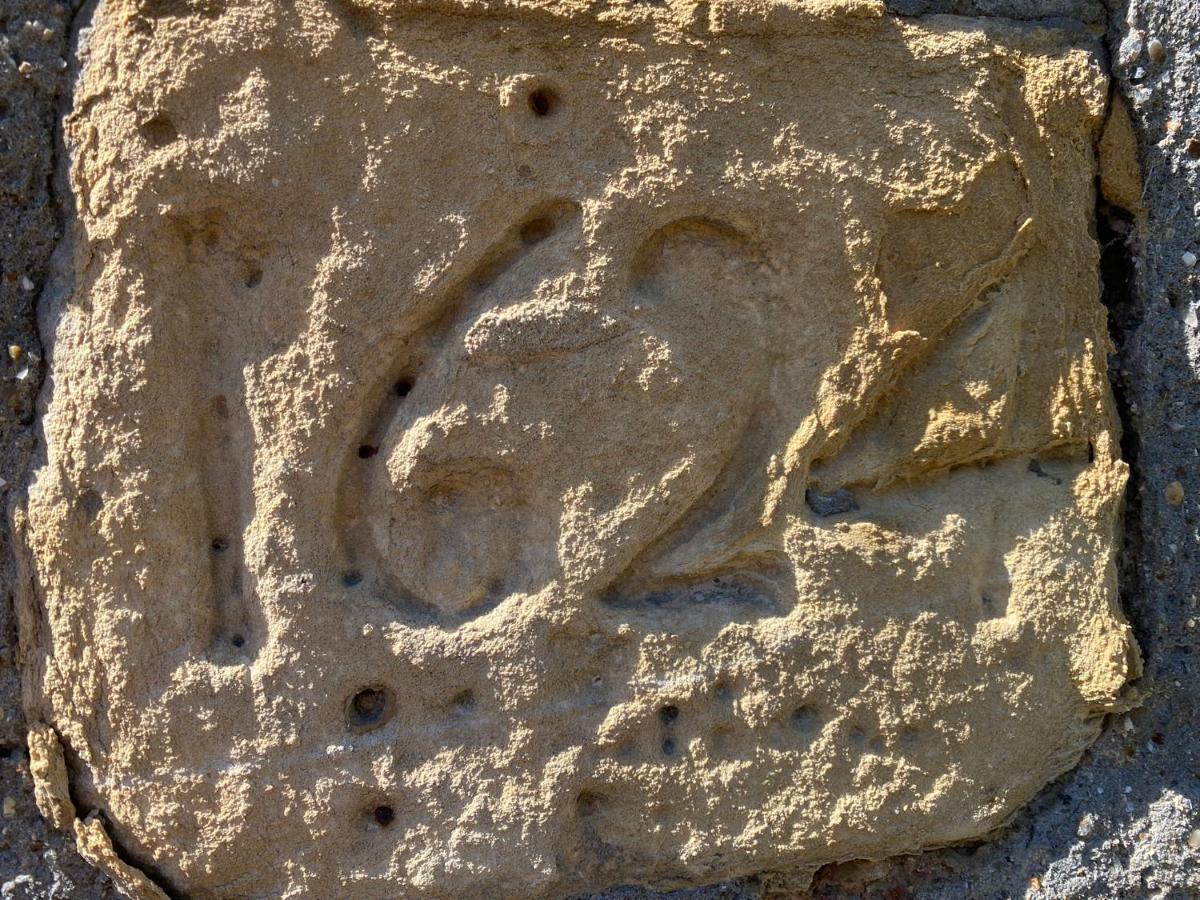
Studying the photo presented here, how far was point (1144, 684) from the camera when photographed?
1.20 metres

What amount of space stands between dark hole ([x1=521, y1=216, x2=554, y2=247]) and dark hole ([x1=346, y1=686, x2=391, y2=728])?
0.50 m

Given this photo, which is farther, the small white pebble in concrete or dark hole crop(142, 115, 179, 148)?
the small white pebble in concrete

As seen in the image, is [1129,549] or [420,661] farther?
[1129,549]

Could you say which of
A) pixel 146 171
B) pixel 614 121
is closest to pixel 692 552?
pixel 614 121

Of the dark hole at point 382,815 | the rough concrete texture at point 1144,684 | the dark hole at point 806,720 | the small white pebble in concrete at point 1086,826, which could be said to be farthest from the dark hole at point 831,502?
the dark hole at point 382,815

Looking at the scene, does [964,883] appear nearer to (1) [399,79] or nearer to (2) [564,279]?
(2) [564,279]

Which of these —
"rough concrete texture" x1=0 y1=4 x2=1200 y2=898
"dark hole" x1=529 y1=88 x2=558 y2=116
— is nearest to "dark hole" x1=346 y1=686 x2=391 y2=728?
"rough concrete texture" x1=0 y1=4 x2=1200 y2=898

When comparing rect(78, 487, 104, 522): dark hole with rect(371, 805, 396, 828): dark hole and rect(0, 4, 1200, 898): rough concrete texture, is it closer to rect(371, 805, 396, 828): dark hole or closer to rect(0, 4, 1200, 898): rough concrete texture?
rect(0, 4, 1200, 898): rough concrete texture

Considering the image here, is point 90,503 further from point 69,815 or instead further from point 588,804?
point 588,804

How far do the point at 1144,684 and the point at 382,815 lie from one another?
87 cm

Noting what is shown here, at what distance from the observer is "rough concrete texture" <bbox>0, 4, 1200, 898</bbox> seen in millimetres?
1149

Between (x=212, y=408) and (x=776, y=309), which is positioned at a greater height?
(x=776, y=309)

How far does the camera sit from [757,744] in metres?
1.12

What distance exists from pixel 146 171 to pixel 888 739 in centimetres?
97
